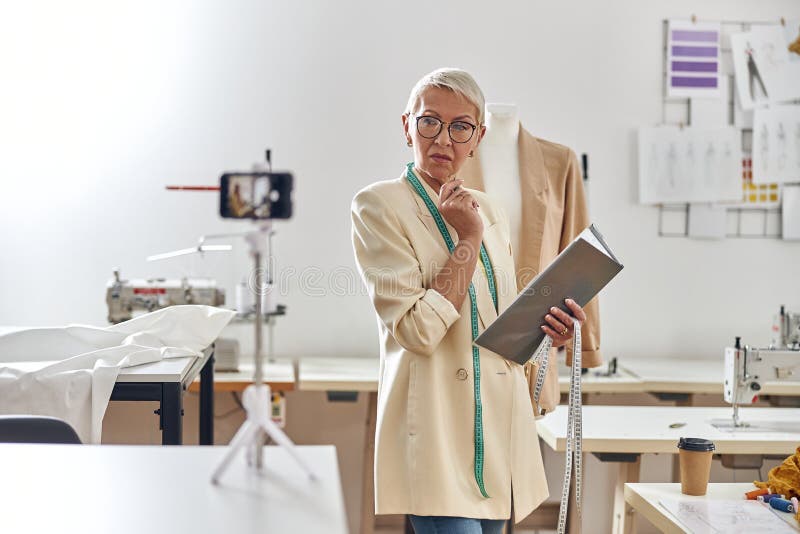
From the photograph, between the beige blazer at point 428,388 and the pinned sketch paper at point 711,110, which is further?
the pinned sketch paper at point 711,110

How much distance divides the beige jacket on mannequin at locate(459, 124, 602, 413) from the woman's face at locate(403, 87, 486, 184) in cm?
80

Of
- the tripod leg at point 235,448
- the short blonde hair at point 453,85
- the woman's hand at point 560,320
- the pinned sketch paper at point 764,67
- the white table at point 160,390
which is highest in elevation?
the pinned sketch paper at point 764,67

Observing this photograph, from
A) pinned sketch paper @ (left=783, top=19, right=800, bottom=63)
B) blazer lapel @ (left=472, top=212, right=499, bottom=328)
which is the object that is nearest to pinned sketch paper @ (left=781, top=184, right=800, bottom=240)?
pinned sketch paper @ (left=783, top=19, right=800, bottom=63)

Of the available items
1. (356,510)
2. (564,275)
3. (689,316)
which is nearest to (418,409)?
(564,275)

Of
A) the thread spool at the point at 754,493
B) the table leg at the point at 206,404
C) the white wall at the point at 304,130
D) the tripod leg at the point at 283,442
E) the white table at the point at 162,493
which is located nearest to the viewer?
the white table at the point at 162,493

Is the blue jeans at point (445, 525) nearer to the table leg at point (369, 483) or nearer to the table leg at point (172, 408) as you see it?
the table leg at point (172, 408)

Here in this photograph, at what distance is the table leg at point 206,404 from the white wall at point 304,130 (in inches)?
34.7

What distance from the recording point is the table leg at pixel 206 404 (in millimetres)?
2988

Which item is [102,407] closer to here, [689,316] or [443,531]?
[443,531]

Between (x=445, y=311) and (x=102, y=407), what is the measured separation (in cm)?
99

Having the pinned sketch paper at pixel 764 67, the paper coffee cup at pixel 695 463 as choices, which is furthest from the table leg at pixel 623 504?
the pinned sketch paper at pixel 764 67

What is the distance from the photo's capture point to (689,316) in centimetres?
410

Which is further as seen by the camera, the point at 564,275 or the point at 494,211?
the point at 494,211

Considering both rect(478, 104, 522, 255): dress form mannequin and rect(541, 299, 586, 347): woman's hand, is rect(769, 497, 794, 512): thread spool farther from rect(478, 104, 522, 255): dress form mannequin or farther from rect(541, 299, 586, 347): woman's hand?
rect(478, 104, 522, 255): dress form mannequin
